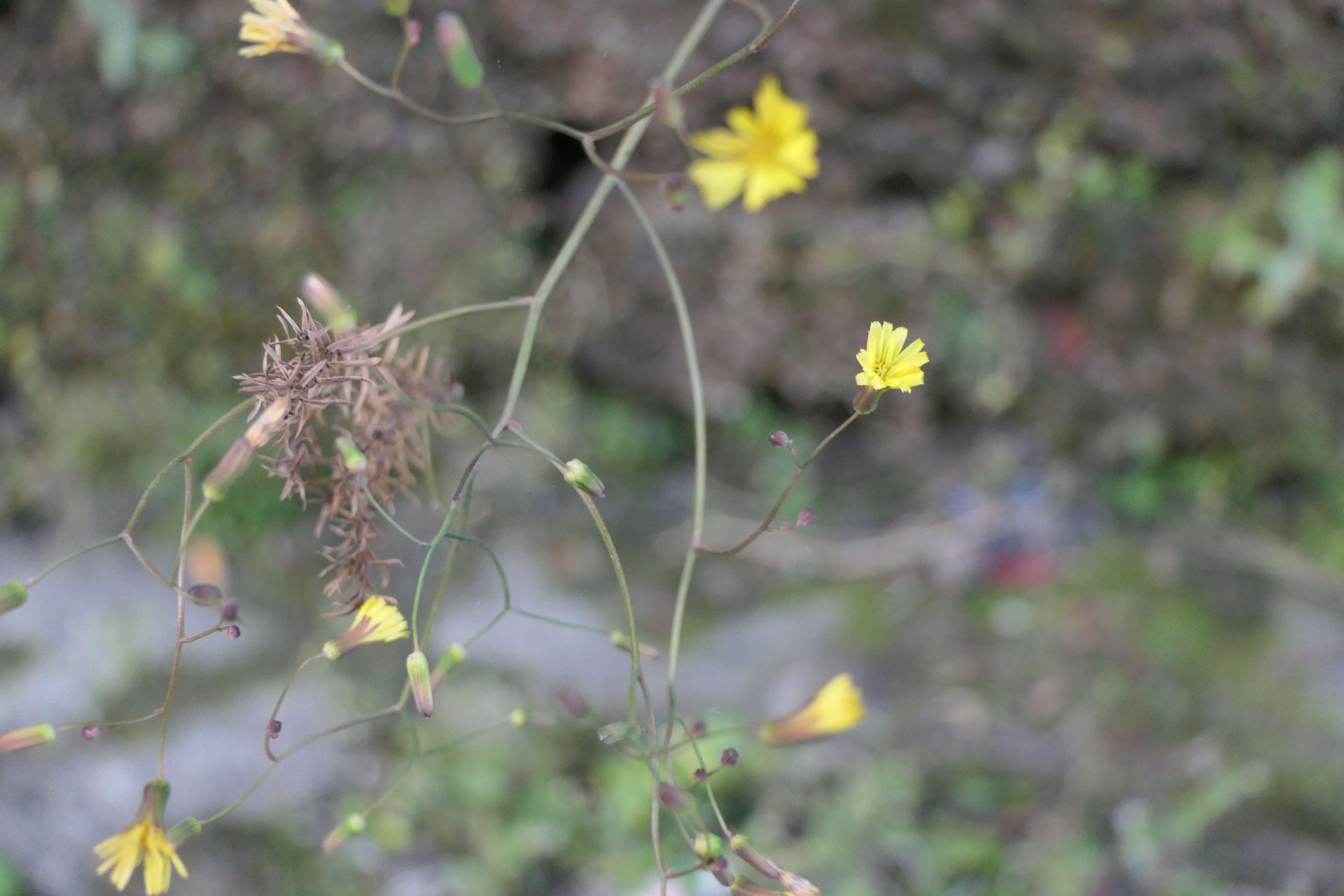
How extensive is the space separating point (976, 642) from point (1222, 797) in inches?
24.7

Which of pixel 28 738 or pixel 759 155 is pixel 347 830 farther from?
pixel 759 155

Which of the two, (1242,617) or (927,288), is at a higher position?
(927,288)

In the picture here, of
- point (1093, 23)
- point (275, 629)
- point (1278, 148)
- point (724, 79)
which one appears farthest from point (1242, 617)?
point (275, 629)

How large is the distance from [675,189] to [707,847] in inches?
19.7

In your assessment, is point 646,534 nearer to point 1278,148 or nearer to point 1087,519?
point 1087,519

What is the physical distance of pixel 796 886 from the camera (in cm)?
67

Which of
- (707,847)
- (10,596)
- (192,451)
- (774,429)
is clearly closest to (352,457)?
(192,451)

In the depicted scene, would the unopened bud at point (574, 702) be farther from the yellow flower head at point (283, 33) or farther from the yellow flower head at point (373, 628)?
the yellow flower head at point (283, 33)

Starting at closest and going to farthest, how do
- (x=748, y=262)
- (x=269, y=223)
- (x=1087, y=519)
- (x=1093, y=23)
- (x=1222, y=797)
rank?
(x=1222, y=797) → (x=1093, y=23) → (x=269, y=223) → (x=748, y=262) → (x=1087, y=519)

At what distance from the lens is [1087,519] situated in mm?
2330

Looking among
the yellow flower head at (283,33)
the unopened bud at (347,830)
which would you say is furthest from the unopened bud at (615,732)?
the yellow flower head at (283,33)

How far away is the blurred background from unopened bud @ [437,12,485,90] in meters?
1.25

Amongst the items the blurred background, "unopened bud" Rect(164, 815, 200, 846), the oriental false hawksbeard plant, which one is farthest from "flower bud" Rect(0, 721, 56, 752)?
the blurred background

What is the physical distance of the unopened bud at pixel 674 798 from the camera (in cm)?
62
